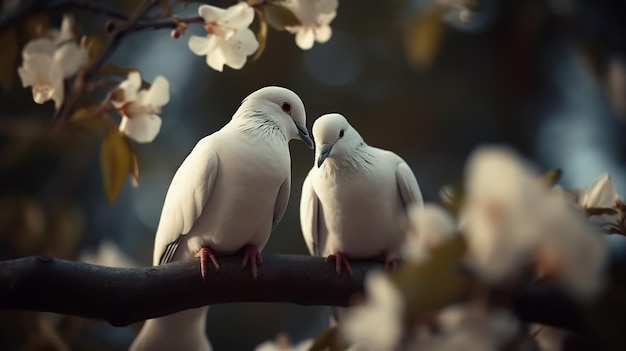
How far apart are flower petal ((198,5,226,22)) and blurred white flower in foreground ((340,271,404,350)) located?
0.95 metres

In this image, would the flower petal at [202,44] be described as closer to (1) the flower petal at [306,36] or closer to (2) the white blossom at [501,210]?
(1) the flower petal at [306,36]

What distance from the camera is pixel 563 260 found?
0.95m

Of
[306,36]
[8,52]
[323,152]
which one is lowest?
[323,152]

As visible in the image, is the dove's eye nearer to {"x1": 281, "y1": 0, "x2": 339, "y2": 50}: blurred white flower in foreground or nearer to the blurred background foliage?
{"x1": 281, "y1": 0, "x2": 339, "y2": 50}: blurred white flower in foreground

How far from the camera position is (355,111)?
4.50m

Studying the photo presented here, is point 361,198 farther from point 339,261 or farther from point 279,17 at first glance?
point 279,17

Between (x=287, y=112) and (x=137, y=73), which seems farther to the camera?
(x=287, y=112)

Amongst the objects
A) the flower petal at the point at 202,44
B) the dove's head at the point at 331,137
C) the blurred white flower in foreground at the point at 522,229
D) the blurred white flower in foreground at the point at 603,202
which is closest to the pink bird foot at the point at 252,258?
the dove's head at the point at 331,137

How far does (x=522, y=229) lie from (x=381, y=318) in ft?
0.70

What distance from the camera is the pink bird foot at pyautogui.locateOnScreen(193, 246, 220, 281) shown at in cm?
194

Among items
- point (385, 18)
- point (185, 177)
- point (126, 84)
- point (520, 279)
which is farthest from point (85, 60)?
point (385, 18)

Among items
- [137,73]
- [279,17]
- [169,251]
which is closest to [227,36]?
[279,17]

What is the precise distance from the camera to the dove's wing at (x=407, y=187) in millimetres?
2426

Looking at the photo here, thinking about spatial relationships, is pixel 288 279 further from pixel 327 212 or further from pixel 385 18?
pixel 385 18
